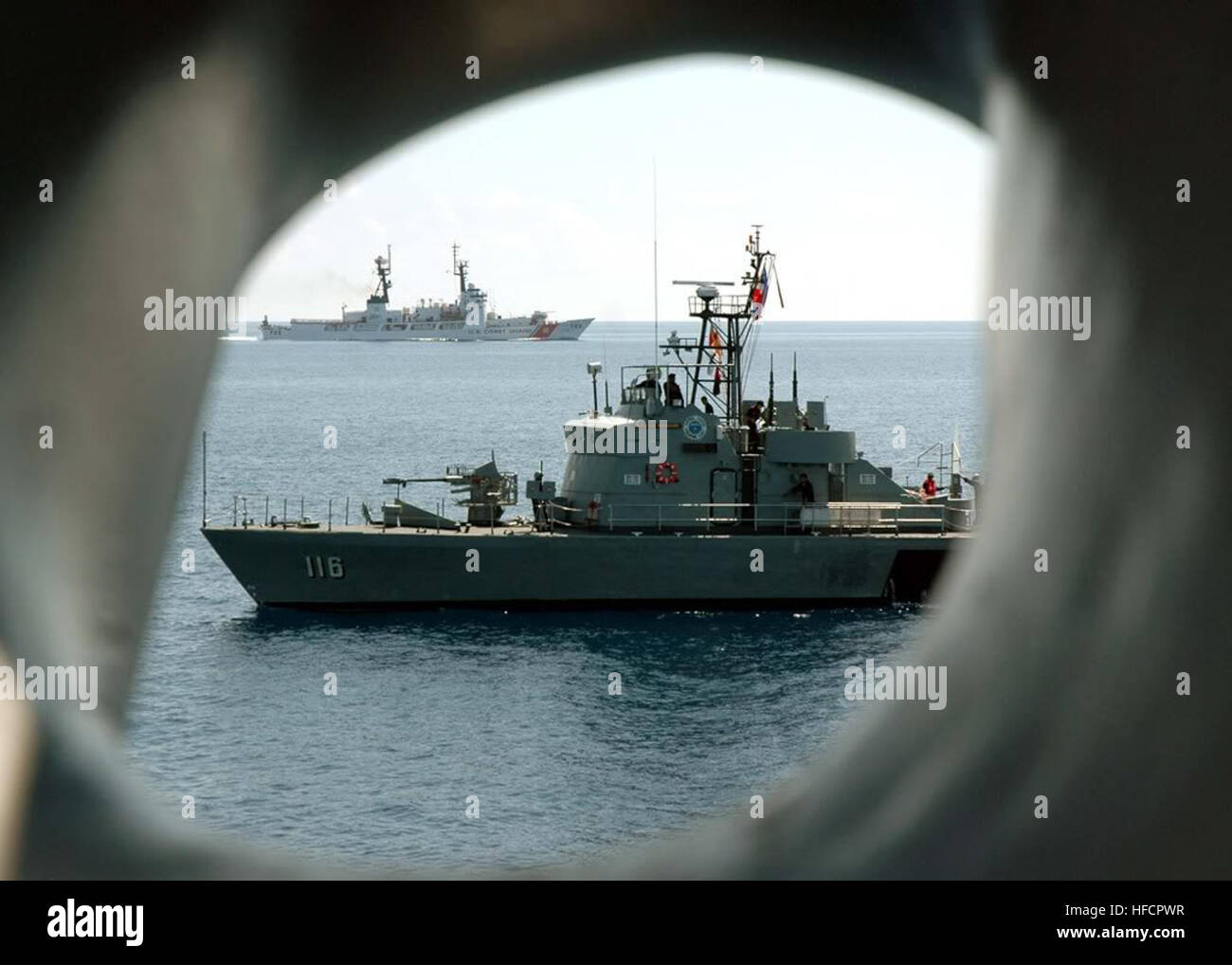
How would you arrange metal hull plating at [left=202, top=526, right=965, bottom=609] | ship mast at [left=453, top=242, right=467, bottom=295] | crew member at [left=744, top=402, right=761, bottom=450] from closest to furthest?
metal hull plating at [left=202, top=526, right=965, bottom=609]
crew member at [left=744, top=402, right=761, bottom=450]
ship mast at [left=453, top=242, right=467, bottom=295]

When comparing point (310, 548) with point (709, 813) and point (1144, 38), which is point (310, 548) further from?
point (1144, 38)

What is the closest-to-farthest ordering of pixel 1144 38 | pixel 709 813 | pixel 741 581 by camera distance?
pixel 1144 38 → pixel 709 813 → pixel 741 581

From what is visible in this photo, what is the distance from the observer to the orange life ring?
2588 centimetres

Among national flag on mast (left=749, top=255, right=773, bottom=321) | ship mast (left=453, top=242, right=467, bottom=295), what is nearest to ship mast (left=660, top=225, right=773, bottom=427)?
national flag on mast (left=749, top=255, right=773, bottom=321)

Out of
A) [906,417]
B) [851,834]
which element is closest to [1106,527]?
[851,834]

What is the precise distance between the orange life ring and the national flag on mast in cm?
337

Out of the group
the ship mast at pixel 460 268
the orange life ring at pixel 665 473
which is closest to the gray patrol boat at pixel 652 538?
the orange life ring at pixel 665 473

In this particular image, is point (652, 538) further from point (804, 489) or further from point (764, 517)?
point (804, 489)

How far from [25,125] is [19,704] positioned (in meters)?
2.56

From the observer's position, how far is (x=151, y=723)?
19188 millimetres

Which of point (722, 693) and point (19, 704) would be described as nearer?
point (19, 704)

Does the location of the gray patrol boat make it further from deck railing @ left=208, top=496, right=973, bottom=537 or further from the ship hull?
the ship hull

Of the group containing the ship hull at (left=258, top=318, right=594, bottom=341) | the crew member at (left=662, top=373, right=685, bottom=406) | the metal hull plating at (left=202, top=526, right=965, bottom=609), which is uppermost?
the ship hull at (left=258, top=318, right=594, bottom=341)

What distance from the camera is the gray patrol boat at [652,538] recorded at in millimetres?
25578
